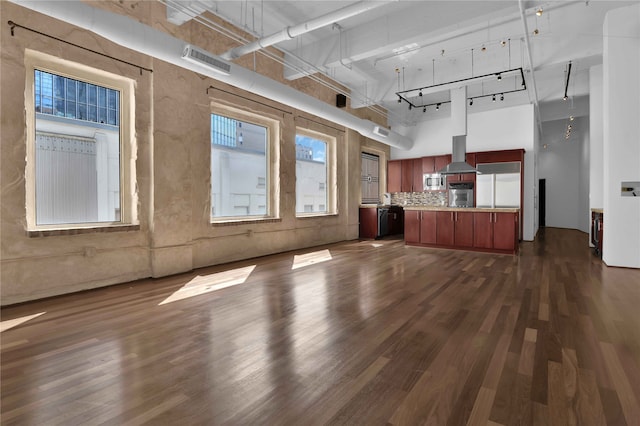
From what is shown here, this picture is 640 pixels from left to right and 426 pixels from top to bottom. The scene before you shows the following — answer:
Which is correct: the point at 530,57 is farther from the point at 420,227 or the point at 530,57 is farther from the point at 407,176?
the point at 407,176

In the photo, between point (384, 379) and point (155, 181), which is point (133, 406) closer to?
point (384, 379)

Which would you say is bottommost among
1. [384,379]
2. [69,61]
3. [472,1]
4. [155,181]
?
[384,379]

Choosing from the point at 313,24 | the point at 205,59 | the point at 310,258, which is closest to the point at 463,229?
the point at 310,258

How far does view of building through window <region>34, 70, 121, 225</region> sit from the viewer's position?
4.22 meters

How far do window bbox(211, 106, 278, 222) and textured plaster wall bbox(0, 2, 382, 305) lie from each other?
0.27 meters

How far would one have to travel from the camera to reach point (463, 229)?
7742 mm

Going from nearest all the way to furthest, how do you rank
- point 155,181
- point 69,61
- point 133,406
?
point 133,406
point 69,61
point 155,181

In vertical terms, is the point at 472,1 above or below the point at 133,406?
above

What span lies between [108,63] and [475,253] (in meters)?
7.50

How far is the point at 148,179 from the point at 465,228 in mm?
6547

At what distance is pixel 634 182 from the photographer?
5707mm

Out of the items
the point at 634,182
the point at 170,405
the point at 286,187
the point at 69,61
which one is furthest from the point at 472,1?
the point at 170,405

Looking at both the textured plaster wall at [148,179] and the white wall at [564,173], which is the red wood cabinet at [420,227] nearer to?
the textured plaster wall at [148,179]

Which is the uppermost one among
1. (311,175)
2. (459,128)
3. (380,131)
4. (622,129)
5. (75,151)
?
(380,131)
